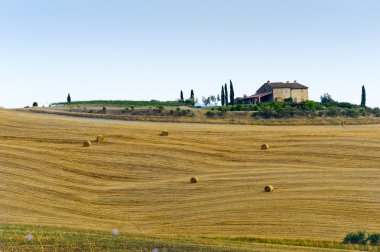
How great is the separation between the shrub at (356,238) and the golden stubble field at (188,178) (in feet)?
4.35

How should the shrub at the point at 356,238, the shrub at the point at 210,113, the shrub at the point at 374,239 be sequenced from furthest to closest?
the shrub at the point at 210,113 → the shrub at the point at 356,238 → the shrub at the point at 374,239

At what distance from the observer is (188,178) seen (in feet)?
132

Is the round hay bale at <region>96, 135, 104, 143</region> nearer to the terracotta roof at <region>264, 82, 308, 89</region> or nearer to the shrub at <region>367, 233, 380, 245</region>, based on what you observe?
the shrub at <region>367, 233, 380, 245</region>

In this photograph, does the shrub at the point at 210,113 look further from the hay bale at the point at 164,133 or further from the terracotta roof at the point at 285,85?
the terracotta roof at the point at 285,85

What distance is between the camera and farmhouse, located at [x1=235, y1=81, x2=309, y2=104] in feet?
352

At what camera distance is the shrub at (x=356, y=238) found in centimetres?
2629

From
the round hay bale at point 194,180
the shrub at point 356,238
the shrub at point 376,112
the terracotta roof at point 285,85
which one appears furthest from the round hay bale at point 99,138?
the terracotta roof at point 285,85

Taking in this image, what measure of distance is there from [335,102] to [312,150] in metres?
58.3

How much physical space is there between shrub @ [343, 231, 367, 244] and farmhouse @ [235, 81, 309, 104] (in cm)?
8071

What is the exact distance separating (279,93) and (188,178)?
69.6 m

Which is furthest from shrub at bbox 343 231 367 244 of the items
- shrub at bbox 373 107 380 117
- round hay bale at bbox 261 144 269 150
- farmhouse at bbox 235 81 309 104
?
farmhouse at bbox 235 81 309 104

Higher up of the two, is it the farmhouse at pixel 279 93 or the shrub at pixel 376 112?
the farmhouse at pixel 279 93

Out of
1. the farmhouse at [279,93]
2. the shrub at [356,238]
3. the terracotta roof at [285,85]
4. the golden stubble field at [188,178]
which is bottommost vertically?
the shrub at [356,238]

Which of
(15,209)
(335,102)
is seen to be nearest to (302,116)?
(335,102)
